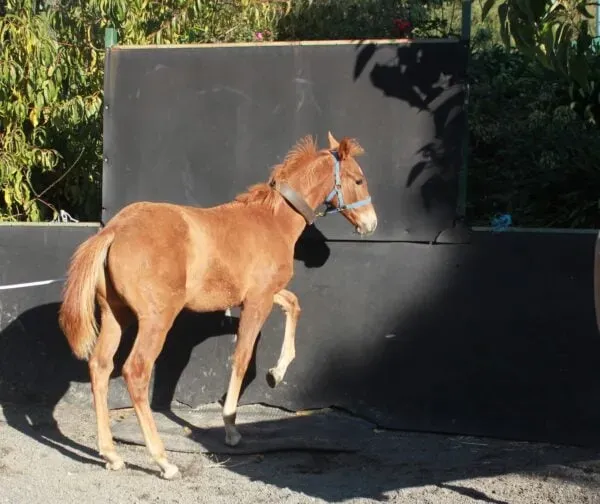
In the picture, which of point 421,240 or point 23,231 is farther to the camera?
point 23,231

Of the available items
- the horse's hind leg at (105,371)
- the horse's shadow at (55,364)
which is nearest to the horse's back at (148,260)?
the horse's hind leg at (105,371)

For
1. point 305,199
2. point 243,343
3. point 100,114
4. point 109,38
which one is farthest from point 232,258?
point 100,114

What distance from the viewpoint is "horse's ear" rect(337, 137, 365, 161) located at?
5.62 metres

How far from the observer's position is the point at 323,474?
17.0ft

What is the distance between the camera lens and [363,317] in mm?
6082

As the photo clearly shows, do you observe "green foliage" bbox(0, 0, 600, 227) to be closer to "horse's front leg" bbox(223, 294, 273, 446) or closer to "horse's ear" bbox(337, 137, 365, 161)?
"horse's ear" bbox(337, 137, 365, 161)

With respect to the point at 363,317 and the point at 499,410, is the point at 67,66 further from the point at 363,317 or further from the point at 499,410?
the point at 499,410

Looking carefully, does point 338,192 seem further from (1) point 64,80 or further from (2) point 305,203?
(1) point 64,80

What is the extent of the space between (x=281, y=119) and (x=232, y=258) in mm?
1219

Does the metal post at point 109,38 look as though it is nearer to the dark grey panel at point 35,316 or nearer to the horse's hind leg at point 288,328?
the dark grey panel at point 35,316

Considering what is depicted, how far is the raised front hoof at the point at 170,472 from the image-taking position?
508cm

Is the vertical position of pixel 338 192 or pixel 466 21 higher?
pixel 466 21

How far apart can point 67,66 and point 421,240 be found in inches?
131

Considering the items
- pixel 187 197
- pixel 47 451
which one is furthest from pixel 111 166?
pixel 47 451
